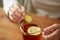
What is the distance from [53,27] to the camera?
1017 millimetres

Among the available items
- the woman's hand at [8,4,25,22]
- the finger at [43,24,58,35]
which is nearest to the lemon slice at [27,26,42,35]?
the finger at [43,24,58,35]

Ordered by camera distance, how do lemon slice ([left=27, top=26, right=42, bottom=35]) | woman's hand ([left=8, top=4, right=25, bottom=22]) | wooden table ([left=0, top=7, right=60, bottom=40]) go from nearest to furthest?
lemon slice ([left=27, top=26, right=42, bottom=35]), wooden table ([left=0, top=7, right=60, bottom=40]), woman's hand ([left=8, top=4, right=25, bottom=22])

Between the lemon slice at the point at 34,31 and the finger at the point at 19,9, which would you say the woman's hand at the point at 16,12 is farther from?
the lemon slice at the point at 34,31

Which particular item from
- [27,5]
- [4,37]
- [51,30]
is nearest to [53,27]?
[51,30]

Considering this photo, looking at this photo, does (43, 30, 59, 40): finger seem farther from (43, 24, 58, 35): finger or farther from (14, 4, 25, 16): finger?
(14, 4, 25, 16): finger

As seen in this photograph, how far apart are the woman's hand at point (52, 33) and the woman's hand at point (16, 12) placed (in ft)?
0.75

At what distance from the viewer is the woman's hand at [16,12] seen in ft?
3.78

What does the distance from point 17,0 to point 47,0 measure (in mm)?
218

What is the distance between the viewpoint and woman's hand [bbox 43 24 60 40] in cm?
97

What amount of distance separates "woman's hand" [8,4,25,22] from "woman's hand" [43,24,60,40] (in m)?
0.23

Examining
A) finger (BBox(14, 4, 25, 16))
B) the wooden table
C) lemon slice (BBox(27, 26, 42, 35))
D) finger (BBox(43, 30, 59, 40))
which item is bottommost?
the wooden table

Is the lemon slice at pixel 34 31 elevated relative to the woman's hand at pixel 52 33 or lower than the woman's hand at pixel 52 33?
elevated

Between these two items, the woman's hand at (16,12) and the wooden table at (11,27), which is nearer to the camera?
the wooden table at (11,27)

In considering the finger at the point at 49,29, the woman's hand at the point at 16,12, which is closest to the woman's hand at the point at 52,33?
the finger at the point at 49,29
